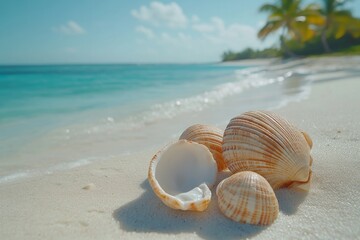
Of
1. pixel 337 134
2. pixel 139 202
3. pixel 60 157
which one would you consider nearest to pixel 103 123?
pixel 60 157

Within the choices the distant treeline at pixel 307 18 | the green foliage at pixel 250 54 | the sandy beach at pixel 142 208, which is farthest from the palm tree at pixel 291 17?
the green foliage at pixel 250 54

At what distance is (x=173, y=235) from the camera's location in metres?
1.87

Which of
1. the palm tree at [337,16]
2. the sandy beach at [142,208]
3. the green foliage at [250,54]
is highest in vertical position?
the palm tree at [337,16]

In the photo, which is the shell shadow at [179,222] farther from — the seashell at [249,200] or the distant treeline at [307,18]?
the distant treeline at [307,18]

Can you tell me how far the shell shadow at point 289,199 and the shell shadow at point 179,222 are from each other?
0.31m

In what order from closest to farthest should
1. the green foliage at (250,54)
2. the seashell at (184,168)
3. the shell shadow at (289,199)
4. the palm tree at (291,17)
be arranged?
the shell shadow at (289,199), the seashell at (184,168), the palm tree at (291,17), the green foliage at (250,54)

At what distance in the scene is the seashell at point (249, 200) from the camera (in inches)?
71.2

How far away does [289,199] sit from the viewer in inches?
84.4

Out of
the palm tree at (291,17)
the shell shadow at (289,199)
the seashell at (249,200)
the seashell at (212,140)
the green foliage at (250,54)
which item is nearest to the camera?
the seashell at (249,200)

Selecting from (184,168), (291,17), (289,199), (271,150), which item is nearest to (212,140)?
(184,168)

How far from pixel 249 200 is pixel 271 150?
1.43ft

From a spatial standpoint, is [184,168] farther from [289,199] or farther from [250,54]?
[250,54]

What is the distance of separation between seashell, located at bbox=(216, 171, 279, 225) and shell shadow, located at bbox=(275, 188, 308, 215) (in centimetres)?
18

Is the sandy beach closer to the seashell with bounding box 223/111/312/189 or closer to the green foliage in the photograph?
the seashell with bounding box 223/111/312/189
